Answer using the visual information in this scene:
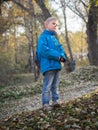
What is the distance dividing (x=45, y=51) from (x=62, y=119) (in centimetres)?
158

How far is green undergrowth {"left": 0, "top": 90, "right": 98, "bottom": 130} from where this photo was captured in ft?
18.3

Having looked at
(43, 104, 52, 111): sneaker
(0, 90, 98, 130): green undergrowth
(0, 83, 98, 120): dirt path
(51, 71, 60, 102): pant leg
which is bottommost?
(0, 83, 98, 120): dirt path

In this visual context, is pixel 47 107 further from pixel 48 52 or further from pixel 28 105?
pixel 28 105

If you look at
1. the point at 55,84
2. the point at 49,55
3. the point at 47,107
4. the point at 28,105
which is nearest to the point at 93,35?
the point at 28,105

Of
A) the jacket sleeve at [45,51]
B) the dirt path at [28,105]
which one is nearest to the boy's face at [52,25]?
the jacket sleeve at [45,51]

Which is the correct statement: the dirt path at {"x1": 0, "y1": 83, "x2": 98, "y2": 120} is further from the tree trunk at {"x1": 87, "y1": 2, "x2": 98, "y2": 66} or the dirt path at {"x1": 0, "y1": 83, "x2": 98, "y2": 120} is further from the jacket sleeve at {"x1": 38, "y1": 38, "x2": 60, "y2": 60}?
the tree trunk at {"x1": 87, "y1": 2, "x2": 98, "y2": 66}

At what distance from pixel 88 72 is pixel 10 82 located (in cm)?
904

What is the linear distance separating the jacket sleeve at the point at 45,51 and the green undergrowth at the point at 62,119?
1.11 meters

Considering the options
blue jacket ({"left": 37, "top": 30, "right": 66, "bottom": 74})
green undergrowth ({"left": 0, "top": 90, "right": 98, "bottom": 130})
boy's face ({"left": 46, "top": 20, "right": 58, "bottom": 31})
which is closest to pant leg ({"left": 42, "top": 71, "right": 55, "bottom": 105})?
blue jacket ({"left": 37, "top": 30, "right": 66, "bottom": 74})

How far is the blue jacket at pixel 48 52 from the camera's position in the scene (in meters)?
6.74

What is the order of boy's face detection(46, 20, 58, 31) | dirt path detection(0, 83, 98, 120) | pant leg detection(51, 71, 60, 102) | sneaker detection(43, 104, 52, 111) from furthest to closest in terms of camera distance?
dirt path detection(0, 83, 98, 120)
pant leg detection(51, 71, 60, 102)
boy's face detection(46, 20, 58, 31)
sneaker detection(43, 104, 52, 111)

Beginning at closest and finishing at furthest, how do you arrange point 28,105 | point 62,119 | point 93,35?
1. point 62,119
2. point 28,105
3. point 93,35

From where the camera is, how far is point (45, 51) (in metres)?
6.73

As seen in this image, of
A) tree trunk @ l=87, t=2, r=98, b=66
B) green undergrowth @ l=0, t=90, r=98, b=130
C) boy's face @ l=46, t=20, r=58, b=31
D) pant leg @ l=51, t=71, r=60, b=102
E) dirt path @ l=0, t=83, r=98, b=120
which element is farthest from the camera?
tree trunk @ l=87, t=2, r=98, b=66
